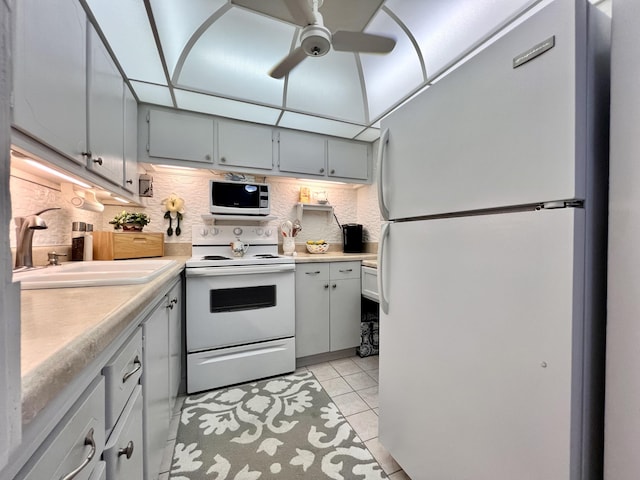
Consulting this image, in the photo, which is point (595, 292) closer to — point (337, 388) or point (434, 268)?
point (434, 268)

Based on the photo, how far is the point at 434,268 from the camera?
0.99 metres

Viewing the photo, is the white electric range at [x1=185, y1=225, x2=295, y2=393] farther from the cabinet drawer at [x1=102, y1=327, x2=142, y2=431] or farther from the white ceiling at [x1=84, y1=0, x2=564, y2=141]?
the white ceiling at [x1=84, y1=0, x2=564, y2=141]

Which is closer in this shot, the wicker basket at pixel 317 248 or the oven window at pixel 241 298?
the oven window at pixel 241 298

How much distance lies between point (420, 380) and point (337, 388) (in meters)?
1.07

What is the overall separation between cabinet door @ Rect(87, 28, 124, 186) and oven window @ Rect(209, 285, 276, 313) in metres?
0.97

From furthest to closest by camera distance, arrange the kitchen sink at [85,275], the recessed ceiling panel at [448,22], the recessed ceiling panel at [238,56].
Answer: the recessed ceiling panel at [238,56] < the recessed ceiling panel at [448,22] < the kitchen sink at [85,275]

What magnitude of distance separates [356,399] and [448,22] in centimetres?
249

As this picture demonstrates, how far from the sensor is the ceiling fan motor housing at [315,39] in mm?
1258

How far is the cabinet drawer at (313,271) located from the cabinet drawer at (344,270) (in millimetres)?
65

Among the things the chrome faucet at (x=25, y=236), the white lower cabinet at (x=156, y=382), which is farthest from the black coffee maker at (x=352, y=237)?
the chrome faucet at (x=25, y=236)

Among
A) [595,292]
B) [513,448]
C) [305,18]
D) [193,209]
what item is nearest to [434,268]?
[595,292]

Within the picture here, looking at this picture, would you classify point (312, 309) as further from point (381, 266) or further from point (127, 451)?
point (127, 451)

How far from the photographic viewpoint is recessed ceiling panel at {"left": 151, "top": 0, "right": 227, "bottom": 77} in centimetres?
144

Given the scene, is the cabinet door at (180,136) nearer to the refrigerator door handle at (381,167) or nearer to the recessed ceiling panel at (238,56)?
the recessed ceiling panel at (238,56)
